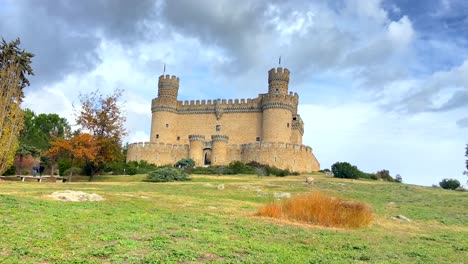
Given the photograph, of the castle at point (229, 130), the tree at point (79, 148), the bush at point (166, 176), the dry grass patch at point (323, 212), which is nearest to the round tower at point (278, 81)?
the castle at point (229, 130)

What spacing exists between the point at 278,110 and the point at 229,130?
8.25 m

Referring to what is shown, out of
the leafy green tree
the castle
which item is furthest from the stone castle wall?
the leafy green tree

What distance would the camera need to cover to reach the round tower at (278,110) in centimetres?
5697

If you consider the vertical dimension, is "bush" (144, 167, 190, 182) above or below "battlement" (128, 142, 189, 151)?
below

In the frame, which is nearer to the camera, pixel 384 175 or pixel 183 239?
pixel 183 239

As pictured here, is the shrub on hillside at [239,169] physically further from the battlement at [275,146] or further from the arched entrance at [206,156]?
the arched entrance at [206,156]

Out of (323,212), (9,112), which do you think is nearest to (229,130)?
(9,112)

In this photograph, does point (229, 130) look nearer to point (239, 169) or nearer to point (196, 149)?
point (196, 149)

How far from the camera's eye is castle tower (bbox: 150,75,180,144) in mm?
61969

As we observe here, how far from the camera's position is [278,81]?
193 ft

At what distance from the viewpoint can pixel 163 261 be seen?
7.13 metres

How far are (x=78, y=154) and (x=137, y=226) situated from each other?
26107 mm

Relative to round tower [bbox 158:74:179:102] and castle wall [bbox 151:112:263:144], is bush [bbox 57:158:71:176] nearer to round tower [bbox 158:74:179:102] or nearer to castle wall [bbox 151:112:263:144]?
castle wall [bbox 151:112:263:144]

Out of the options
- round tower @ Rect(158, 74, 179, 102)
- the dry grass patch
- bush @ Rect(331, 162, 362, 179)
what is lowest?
the dry grass patch
